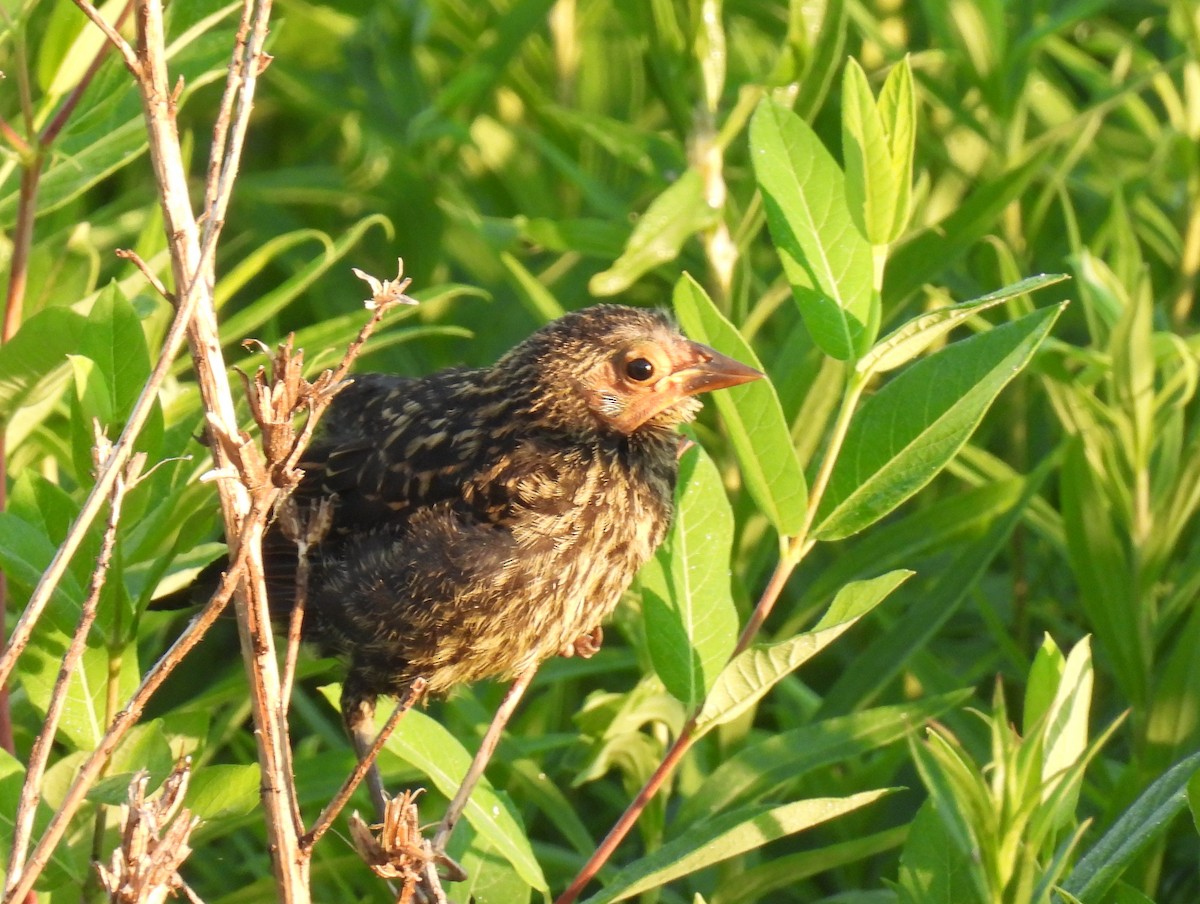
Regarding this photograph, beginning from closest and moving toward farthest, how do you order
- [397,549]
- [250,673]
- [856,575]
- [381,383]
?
1. [250,673]
2. [397,549]
3. [856,575]
4. [381,383]

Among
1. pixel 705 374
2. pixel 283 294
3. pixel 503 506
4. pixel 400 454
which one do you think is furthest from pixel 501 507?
pixel 283 294

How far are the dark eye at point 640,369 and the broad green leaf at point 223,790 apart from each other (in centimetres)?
109

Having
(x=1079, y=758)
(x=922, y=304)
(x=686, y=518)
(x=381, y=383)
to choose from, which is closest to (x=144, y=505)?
(x=686, y=518)

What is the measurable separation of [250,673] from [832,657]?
2.26 m

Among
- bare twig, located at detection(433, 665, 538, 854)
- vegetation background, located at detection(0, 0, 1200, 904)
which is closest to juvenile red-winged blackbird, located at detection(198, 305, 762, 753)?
vegetation background, located at detection(0, 0, 1200, 904)

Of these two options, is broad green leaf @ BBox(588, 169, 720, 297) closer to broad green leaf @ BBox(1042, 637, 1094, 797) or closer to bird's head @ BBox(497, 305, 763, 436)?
bird's head @ BBox(497, 305, 763, 436)

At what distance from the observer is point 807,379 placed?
3.23 metres

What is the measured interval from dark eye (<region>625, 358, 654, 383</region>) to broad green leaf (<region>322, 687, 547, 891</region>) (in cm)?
84

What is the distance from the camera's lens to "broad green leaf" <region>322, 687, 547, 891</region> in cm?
244

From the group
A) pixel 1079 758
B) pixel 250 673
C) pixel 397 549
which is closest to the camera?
pixel 250 673

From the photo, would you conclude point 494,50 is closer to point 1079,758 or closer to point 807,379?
point 807,379

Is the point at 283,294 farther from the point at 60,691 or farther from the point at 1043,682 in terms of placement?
the point at 1043,682

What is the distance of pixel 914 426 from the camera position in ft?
7.62

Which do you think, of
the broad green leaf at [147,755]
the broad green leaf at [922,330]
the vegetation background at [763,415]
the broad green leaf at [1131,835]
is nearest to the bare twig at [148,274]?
the vegetation background at [763,415]
